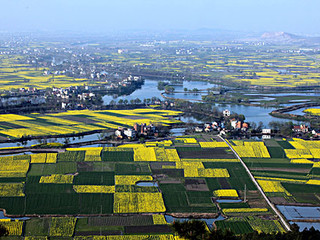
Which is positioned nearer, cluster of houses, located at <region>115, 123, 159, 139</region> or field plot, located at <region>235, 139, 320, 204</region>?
field plot, located at <region>235, 139, 320, 204</region>

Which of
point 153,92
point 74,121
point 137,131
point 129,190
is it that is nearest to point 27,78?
point 153,92

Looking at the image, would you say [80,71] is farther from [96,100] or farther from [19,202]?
[19,202]

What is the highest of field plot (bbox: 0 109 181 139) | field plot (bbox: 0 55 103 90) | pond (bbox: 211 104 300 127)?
field plot (bbox: 0 109 181 139)

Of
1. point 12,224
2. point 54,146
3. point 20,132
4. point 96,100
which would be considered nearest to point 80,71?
point 96,100

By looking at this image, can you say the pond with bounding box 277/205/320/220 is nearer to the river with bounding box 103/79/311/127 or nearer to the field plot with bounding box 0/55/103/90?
the river with bounding box 103/79/311/127

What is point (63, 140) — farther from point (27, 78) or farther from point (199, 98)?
point (27, 78)

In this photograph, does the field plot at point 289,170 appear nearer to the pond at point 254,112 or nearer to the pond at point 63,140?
the pond at point 254,112

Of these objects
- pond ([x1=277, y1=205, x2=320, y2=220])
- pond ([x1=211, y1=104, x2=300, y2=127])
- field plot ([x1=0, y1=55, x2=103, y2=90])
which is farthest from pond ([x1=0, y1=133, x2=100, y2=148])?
field plot ([x1=0, y1=55, x2=103, y2=90])
